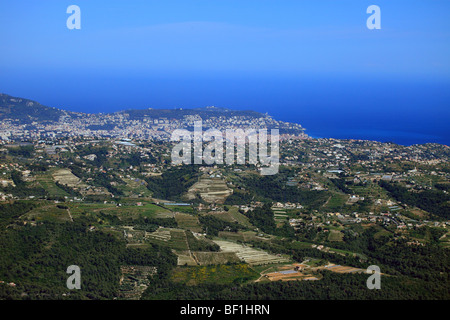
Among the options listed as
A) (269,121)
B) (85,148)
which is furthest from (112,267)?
(269,121)

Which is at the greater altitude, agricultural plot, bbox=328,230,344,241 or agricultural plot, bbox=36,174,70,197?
agricultural plot, bbox=36,174,70,197

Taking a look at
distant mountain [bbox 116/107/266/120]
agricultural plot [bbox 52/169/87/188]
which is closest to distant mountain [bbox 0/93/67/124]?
distant mountain [bbox 116/107/266/120]

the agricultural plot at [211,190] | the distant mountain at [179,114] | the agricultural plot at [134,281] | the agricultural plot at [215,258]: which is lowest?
the agricultural plot at [134,281]

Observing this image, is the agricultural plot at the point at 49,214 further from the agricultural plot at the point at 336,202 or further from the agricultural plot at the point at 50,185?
the agricultural plot at the point at 336,202

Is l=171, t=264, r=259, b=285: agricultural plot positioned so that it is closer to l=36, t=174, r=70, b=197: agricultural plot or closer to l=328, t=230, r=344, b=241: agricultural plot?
l=328, t=230, r=344, b=241: agricultural plot

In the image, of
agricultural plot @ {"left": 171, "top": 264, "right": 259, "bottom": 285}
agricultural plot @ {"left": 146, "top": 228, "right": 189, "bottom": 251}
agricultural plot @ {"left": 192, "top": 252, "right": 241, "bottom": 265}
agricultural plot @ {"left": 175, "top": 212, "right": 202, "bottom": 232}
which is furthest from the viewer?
agricultural plot @ {"left": 175, "top": 212, "right": 202, "bottom": 232}

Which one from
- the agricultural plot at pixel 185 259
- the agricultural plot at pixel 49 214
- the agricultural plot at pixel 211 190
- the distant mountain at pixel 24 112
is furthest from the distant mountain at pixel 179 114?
the agricultural plot at pixel 185 259

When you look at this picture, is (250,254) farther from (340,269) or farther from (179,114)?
(179,114)
